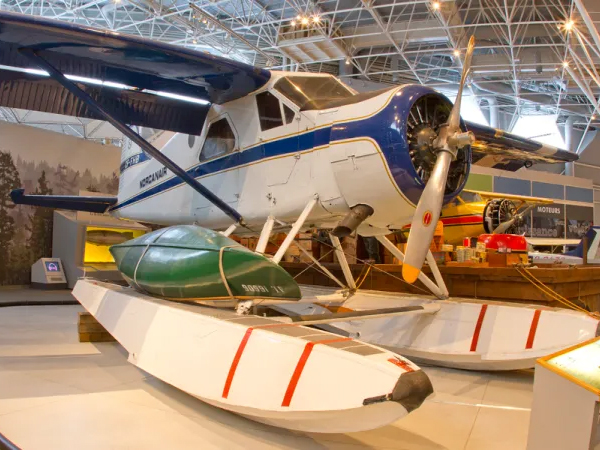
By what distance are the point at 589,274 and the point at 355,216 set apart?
4.36m

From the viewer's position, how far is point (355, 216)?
13.7ft

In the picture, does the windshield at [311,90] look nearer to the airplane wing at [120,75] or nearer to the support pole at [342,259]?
the airplane wing at [120,75]

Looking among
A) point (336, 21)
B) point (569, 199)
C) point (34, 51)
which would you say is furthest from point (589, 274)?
point (569, 199)

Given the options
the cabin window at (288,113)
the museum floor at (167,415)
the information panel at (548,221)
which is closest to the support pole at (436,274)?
the museum floor at (167,415)

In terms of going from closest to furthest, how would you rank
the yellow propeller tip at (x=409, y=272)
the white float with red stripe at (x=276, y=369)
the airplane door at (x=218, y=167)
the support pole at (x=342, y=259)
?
1. the white float with red stripe at (x=276, y=369)
2. the yellow propeller tip at (x=409, y=272)
3. the support pole at (x=342, y=259)
4. the airplane door at (x=218, y=167)

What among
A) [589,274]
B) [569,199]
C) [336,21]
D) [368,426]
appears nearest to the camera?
[368,426]

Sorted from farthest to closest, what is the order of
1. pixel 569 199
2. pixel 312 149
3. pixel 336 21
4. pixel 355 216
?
pixel 569 199 < pixel 336 21 < pixel 312 149 < pixel 355 216

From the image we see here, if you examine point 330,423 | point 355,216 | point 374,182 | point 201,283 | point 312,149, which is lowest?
point 330,423

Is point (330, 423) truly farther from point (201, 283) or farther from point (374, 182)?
point (374, 182)

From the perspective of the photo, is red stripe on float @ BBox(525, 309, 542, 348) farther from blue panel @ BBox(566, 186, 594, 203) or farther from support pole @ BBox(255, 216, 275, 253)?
blue panel @ BBox(566, 186, 594, 203)

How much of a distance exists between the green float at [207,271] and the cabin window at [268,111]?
1.35m

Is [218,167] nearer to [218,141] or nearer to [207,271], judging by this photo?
[218,141]

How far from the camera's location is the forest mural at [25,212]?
12.4m

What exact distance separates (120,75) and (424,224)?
3.95 metres
